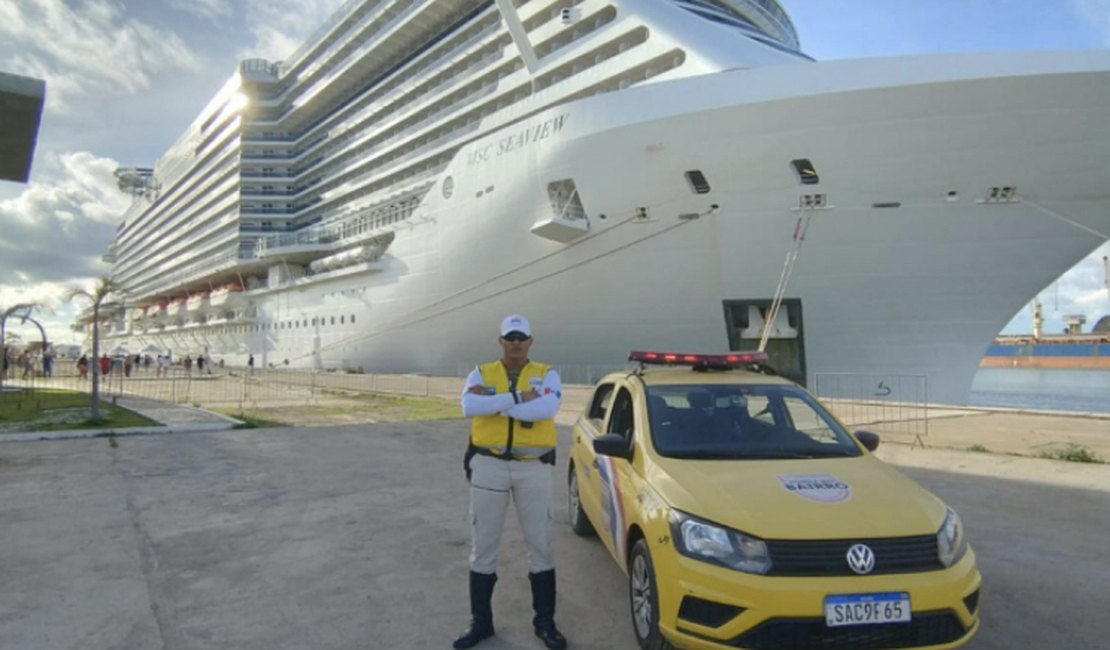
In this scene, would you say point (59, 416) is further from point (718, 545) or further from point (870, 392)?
point (870, 392)

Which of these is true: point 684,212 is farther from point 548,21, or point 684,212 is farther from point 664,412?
point 664,412

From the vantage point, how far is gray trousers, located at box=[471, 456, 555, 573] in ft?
10.6

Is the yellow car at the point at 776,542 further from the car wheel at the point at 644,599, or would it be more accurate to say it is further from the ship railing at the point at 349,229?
the ship railing at the point at 349,229


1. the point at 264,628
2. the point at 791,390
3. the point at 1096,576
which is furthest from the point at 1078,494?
the point at 264,628

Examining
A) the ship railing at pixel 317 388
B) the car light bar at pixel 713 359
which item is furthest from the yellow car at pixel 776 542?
the ship railing at pixel 317 388

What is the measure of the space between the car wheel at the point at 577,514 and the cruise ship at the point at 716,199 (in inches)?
359

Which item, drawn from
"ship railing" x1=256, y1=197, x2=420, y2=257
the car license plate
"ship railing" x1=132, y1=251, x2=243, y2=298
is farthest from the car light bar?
"ship railing" x1=132, y1=251, x2=243, y2=298

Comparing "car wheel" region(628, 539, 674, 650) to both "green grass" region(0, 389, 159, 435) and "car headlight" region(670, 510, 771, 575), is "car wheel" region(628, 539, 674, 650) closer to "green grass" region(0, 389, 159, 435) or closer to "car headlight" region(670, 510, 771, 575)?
"car headlight" region(670, 510, 771, 575)

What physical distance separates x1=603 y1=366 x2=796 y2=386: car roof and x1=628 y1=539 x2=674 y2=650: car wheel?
1.16m

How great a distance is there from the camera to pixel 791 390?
4.10 meters

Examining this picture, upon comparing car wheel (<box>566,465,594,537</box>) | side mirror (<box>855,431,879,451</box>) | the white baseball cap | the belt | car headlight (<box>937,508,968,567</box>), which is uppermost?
the white baseball cap

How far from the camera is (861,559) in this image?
2.64m

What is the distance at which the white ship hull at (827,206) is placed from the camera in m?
11.6

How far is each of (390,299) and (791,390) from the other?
19.8 m
